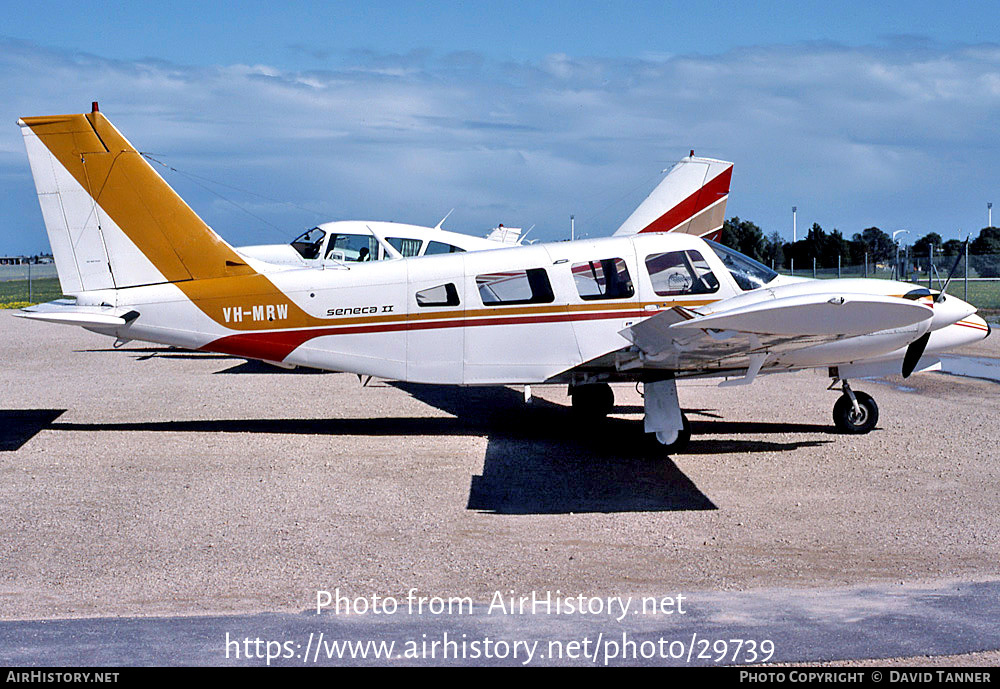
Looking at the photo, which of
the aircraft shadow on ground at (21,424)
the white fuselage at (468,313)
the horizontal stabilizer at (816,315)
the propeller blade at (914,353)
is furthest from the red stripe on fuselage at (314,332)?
the propeller blade at (914,353)

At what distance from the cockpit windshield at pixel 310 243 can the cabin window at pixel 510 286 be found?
8.34 m

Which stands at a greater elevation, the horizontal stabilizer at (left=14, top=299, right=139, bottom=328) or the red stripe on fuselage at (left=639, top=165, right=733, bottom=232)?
the red stripe on fuselage at (left=639, top=165, right=733, bottom=232)

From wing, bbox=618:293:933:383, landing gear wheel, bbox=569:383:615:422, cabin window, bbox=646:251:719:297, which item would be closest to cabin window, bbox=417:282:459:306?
wing, bbox=618:293:933:383

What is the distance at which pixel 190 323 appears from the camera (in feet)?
36.6

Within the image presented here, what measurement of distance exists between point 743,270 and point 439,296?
3.52 m

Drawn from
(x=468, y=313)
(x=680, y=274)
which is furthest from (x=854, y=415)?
(x=468, y=313)

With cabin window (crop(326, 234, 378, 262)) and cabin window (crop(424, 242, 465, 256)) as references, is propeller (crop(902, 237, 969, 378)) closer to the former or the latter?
cabin window (crop(424, 242, 465, 256))

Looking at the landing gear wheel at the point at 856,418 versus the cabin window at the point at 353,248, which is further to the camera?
the cabin window at the point at 353,248

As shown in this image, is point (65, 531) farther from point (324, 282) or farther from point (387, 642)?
point (324, 282)

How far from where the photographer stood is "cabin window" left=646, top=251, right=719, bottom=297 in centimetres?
1064

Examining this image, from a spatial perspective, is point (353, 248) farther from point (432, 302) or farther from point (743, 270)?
point (743, 270)

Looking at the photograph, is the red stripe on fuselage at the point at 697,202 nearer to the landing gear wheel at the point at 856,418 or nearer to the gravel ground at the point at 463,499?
the gravel ground at the point at 463,499

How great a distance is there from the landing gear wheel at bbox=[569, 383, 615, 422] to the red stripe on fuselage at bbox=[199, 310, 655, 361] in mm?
2173

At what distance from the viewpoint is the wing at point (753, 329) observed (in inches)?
334
